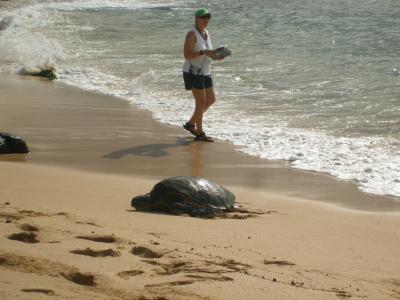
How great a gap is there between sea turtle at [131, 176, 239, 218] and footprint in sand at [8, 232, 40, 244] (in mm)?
1354

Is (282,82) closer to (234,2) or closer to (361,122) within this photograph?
(361,122)

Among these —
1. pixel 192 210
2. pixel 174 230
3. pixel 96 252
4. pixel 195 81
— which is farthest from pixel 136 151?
pixel 96 252

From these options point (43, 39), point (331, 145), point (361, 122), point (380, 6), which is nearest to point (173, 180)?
point (331, 145)

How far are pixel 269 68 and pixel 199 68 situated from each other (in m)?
4.87

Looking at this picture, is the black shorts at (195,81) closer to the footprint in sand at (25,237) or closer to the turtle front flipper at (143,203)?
the turtle front flipper at (143,203)

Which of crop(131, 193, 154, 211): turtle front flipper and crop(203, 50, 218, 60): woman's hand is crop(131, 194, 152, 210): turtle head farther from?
crop(203, 50, 218, 60): woman's hand

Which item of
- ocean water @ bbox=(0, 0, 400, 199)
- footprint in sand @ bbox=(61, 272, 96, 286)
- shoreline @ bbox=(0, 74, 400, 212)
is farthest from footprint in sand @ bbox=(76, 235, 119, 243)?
ocean water @ bbox=(0, 0, 400, 199)

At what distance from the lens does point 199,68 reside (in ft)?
29.3

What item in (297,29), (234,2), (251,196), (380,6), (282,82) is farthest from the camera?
(234,2)

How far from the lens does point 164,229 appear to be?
4.98 meters

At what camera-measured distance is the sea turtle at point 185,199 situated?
563cm

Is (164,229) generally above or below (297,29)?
below

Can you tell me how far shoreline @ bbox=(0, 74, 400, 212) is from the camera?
686 centimetres

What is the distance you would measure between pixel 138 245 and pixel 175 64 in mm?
10188
